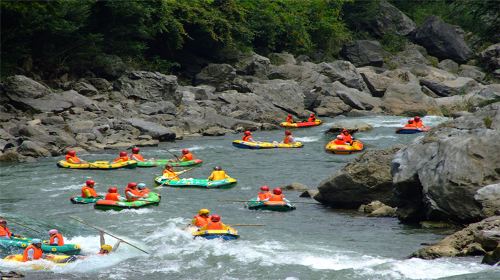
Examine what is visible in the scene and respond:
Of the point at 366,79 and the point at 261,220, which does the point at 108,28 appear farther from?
the point at 261,220

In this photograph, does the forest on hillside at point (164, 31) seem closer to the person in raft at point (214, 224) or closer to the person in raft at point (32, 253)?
the person in raft at point (214, 224)

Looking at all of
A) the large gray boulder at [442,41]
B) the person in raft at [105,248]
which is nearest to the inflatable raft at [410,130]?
the person in raft at [105,248]

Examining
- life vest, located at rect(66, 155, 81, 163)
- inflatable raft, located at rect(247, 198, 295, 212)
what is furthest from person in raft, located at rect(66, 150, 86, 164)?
inflatable raft, located at rect(247, 198, 295, 212)

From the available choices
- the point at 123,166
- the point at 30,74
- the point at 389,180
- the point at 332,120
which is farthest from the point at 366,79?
the point at 389,180

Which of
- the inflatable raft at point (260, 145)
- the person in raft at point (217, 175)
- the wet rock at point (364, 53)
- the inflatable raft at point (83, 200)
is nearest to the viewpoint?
the inflatable raft at point (83, 200)

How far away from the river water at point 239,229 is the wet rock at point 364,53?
25.4m

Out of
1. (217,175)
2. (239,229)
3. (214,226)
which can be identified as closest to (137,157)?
(217,175)

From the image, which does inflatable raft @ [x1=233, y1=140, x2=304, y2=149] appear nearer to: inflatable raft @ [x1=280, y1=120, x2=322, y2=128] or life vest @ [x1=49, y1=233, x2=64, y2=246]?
inflatable raft @ [x1=280, y1=120, x2=322, y2=128]

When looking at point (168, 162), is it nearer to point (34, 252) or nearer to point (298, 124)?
point (298, 124)

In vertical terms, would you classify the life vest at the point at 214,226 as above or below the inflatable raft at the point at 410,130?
below

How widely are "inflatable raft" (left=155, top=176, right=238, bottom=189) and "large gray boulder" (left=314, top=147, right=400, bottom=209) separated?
13.2ft

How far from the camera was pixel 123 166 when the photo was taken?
26672 mm

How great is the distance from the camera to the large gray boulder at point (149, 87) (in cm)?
3775

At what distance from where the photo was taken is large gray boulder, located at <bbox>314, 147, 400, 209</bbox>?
1997cm
